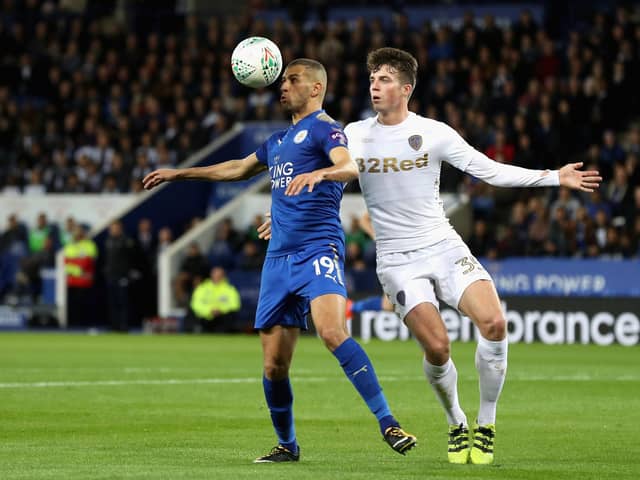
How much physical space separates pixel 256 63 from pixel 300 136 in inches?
29.6

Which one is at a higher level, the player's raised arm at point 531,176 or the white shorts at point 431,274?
the player's raised arm at point 531,176

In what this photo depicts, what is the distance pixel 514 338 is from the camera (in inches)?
936

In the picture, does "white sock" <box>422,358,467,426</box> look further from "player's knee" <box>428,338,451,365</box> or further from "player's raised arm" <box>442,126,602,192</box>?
"player's raised arm" <box>442,126,602,192</box>

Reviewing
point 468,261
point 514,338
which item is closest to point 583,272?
point 514,338

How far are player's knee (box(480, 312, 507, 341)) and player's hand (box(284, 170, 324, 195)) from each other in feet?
4.60

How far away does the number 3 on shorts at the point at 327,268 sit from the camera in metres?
8.59

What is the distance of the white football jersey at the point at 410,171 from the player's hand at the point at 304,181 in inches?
38.3

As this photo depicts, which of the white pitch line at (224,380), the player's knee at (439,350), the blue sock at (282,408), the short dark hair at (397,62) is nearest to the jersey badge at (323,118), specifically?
the short dark hair at (397,62)

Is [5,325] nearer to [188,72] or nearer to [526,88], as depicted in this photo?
[188,72]

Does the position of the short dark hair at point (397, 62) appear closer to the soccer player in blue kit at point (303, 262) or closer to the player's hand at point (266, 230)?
the soccer player in blue kit at point (303, 262)

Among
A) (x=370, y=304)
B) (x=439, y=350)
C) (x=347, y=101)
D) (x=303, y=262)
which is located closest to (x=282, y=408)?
(x=303, y=262)

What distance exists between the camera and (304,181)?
8.11m

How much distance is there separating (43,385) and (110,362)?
3.98 meters

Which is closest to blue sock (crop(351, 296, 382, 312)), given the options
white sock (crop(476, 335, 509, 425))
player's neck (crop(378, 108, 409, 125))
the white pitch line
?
the white pitch line
